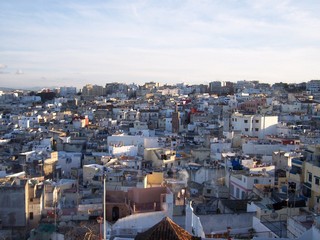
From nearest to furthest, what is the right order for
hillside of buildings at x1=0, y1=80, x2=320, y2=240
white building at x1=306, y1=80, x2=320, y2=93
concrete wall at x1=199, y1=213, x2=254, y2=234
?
1. hillside of buildings at x1=0, y1=80, x2=320, y2=240
2. concrete wall at x1=199, y1=213, x2=254, y2=234
3. white building at x1=306, y1=80, x2=320, y2=93

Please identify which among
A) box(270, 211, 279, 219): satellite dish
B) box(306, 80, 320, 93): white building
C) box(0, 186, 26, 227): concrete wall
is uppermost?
box(306, 80, 320, 93): white building

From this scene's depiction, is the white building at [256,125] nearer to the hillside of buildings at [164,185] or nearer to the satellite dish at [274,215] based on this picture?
the hillside of buildings at [164,185]

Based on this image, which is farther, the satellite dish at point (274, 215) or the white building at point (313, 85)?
the white building at point (313, 85)

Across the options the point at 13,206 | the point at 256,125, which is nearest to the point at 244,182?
the point at 13,206

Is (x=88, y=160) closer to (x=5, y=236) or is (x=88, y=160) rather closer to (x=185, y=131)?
(x=5, y=236)

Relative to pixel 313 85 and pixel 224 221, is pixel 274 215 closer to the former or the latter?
pixel 224 221

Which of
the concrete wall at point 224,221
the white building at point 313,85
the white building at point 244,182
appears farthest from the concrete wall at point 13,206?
the white building at point 313,85

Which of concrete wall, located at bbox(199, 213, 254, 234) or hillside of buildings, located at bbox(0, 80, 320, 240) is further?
concrete wall, located at bbox(199, 213, 254, 234)

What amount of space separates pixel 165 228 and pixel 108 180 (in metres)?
9.88

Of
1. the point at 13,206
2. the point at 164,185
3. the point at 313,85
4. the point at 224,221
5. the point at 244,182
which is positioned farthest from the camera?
the point at 313,85

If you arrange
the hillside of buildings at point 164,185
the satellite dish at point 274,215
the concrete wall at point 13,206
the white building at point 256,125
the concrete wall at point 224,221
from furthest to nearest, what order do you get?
the white building at point 256,125
the concrete wall at point 13,206
the concrete wall at point 224,221
the hillside of buildings at point 164,185
the satellite dish at point 274,215

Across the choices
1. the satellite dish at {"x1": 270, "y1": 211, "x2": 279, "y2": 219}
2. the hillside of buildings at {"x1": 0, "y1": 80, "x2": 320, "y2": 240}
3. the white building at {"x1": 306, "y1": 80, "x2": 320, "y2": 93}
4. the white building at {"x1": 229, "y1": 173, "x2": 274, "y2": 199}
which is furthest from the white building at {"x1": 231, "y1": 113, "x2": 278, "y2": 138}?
the white building at {"x1": 306, "y1": 80, "x2": 320, "y2": 93}

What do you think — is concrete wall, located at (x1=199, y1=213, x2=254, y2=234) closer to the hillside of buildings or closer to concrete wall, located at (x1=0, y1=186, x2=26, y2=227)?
the hillside of buildings

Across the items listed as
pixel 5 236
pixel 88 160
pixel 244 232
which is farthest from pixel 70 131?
pixel 244 232
